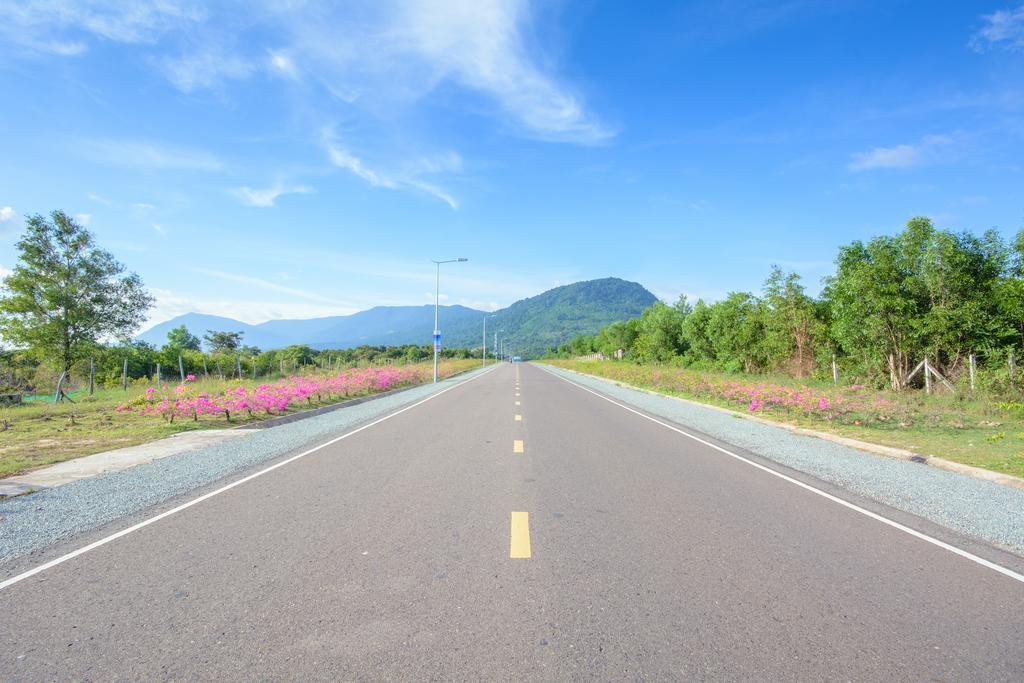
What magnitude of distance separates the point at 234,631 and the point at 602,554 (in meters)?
2.86

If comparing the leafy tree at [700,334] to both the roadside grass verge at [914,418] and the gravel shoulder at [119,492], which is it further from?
the gravel shoulder at [119,492]

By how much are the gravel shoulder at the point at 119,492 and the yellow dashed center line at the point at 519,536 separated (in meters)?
4.28

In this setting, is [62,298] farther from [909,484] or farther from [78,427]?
[909,484]

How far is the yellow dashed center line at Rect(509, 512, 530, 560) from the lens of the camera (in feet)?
15.8

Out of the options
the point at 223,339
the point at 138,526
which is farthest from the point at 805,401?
the point at 223,339

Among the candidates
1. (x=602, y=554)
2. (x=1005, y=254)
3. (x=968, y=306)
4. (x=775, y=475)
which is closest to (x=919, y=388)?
(x=968, y=306)

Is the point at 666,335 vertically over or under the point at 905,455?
over

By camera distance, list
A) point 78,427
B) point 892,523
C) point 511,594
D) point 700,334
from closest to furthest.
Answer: point 511,594
point 892,523
point 78,427
point 700,334

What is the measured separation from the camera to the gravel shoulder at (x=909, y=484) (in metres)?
5.84

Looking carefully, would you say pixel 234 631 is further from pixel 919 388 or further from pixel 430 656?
pixel 919 388

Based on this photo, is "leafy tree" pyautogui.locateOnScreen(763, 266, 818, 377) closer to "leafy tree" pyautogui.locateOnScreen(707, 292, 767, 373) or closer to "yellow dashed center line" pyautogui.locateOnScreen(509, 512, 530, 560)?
"leafy tree" pyautogui.locateOnScreen(707, 292, 767, 373)

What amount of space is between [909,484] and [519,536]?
594cm

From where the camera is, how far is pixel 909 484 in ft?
25.2

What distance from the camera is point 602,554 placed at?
4.82 metres
